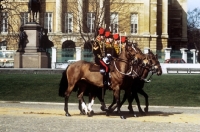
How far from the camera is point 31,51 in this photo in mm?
40781

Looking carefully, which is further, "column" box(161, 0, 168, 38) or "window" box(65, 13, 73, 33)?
"column" box(161, 0, 168, 38)

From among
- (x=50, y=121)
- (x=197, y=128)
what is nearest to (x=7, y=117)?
(x=50, y=121)

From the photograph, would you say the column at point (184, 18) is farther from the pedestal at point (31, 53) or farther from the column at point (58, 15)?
the pedestal at point (31, 53)

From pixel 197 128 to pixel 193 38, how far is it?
4082 inches

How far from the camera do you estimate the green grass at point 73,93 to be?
1233 inches

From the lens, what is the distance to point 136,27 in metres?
96.7

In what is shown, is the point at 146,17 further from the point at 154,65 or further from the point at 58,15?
the point at 154,65

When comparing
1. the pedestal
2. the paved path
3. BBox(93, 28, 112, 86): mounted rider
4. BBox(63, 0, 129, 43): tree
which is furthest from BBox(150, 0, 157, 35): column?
BBox(93, 28, 112, 86): mounted rider

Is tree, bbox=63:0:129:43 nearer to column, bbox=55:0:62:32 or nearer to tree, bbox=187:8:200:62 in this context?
column, bbox=55:0:62:32

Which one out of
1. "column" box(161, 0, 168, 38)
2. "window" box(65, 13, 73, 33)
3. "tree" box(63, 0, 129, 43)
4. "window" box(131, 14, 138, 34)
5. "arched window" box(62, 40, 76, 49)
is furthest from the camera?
"column" box(161, 0, 168, 38)

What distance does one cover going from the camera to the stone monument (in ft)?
133

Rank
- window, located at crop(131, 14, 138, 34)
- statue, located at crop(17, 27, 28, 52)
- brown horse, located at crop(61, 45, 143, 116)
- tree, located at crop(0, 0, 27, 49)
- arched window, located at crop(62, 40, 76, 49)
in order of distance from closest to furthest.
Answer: brown horse, located at crop(61, 45, 143, 116), statue, located at crop(17, 27, 28, 52), tree, located at crop(0, 0, 27, 49), arched window, located at crop(62, 40, 76, 49), window, located at crop(131, 14, 138, 34)

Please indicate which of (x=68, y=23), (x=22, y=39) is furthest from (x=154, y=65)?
(x=68, y=23)

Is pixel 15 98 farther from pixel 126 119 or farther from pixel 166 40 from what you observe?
pixel 166 40
